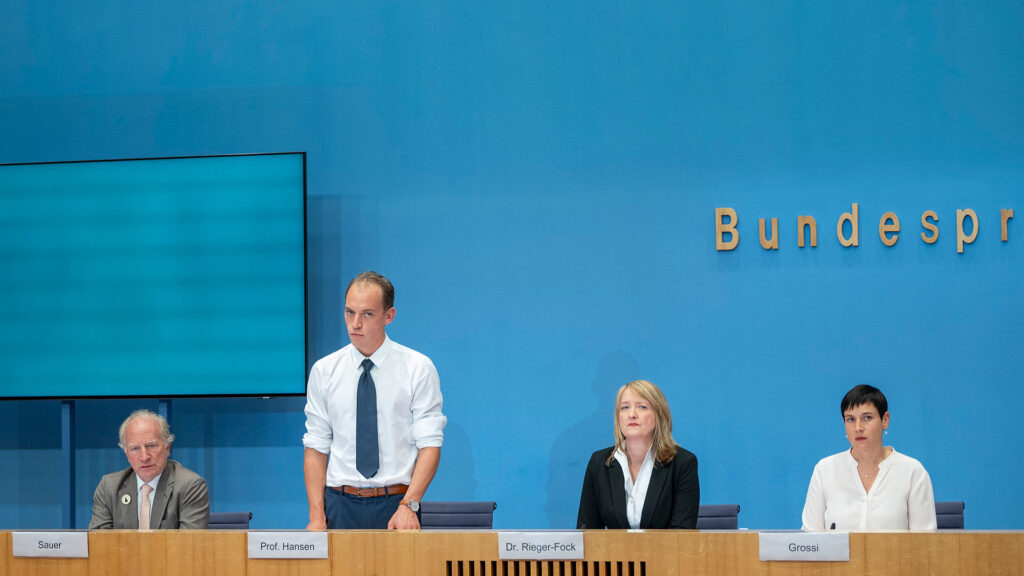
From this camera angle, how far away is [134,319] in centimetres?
422

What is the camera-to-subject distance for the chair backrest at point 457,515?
3.57 m

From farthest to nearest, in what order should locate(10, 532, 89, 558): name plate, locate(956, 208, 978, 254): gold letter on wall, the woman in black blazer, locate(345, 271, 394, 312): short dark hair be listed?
locate(956, 208, 978, 254): gold letter on wall
the woman in black blazer
locate(345, 271, 394, 312): short dark hair
locate(10, 532, 89, 558): name plate

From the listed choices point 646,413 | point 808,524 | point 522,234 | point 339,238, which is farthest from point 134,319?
point 808,524

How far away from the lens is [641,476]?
9.80ft

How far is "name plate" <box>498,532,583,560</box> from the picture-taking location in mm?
1987

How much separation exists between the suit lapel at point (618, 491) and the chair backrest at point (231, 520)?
146 centimetres

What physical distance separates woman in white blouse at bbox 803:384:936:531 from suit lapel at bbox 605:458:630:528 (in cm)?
58

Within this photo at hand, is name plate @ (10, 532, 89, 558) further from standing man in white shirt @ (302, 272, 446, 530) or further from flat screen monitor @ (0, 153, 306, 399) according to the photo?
flat screen monitor @ (0, 153, 306, 399)

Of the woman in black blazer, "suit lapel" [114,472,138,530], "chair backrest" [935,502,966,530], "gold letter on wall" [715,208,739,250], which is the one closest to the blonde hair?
the woman in black blazer

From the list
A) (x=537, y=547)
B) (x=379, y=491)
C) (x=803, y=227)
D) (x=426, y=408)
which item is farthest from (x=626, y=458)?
(x=803, y=227)

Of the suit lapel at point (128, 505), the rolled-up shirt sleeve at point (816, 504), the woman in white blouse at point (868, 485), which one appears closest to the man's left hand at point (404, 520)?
the suit lapel at point (128, 505)

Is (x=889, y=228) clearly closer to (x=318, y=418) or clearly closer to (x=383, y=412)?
(x=383, y=412)

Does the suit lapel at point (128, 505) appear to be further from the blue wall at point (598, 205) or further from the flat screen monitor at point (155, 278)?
the blue wall at point (598, 205)

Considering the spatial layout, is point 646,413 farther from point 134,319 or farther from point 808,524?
point 134,319
